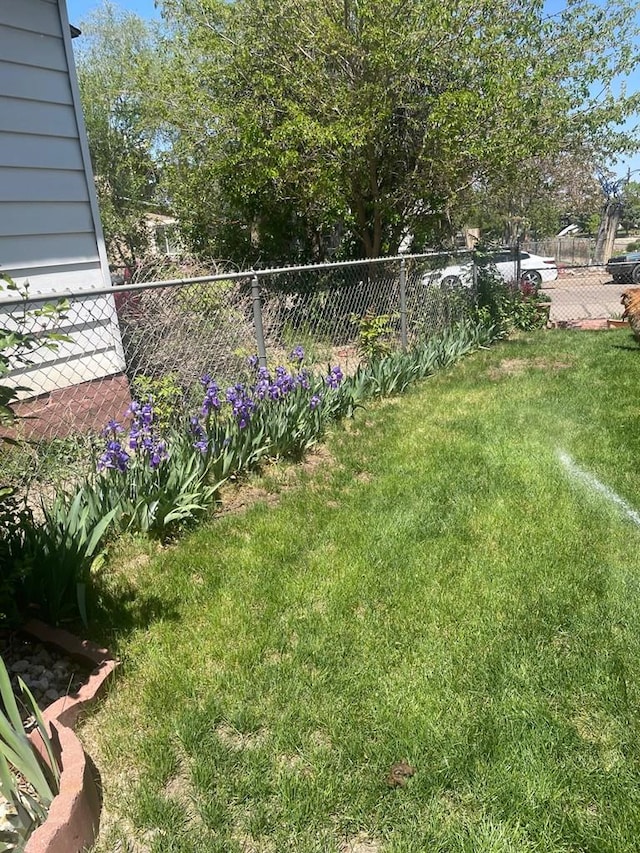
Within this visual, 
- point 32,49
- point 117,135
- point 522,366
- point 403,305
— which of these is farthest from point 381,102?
point 117,135

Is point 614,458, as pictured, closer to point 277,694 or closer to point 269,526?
point 269,526

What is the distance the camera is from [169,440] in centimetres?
393

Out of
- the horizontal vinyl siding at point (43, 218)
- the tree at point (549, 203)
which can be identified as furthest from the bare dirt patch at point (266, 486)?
the tree at point (549, 203)

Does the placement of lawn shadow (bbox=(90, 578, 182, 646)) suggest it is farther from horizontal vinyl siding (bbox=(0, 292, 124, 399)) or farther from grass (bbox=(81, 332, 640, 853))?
horizontal vinyl siding (bbox=(0, 292, 124, 399))

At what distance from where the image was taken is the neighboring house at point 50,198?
4.50 metres

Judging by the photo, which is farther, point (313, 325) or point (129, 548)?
point (313, 325)

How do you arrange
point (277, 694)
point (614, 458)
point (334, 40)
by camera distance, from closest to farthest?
point (277, 694) → point (614, 458) → point (334, 40)

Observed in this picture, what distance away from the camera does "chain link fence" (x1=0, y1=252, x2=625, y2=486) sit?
468 cm

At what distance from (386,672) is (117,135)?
21791mm

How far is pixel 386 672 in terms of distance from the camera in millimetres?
2311

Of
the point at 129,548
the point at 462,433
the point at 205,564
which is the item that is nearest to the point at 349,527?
the point at 205,564

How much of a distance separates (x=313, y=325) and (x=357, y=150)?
2685 millimetres

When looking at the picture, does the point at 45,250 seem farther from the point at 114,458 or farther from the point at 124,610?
the point at 124,610

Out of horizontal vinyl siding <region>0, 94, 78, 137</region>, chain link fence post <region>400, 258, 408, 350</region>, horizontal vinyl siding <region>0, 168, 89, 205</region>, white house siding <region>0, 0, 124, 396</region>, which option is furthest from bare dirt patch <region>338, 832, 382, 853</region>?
chain link fence post <region>400, 258, 408, 350</region>
